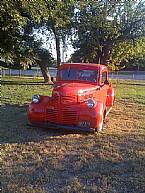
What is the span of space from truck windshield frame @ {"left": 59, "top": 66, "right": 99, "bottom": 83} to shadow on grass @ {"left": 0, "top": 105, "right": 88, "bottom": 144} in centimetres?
163

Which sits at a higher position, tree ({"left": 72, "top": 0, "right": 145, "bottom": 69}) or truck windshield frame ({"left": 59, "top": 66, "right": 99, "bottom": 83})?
tree ({"left": 72, "top": 0, "right": 145, "bottom": 69})

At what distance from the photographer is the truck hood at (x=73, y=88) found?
29.4ft

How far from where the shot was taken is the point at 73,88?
9203mm

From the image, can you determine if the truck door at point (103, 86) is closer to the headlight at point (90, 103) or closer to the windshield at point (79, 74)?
the windshield at point (79, 74)

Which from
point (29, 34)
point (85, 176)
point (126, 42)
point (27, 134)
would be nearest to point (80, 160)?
point (85, 176)

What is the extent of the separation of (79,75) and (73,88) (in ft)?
3.57

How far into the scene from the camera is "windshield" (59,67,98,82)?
10180 mm

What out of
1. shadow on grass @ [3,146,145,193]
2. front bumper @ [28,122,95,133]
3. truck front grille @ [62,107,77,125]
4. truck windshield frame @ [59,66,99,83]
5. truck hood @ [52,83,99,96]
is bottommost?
shadow on grass @ [3,146,145,193]

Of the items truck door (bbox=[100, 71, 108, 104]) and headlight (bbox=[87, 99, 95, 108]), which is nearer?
headlight (bbox=[87, 99, 95, 108])

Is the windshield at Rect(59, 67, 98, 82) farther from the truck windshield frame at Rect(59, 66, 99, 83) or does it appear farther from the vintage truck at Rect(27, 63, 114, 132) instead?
the vintage truck at Rect(27, 63, 114, 132)

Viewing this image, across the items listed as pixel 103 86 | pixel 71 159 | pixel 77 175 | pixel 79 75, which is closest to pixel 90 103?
pixel 79 75

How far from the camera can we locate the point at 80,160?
21.3 ft

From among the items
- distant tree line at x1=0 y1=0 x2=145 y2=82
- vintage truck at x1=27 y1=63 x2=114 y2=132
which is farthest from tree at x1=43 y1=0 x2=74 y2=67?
vintage truck at x1=27 y1=63 x2=114 y2=132

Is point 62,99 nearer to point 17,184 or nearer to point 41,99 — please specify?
point 41,99
